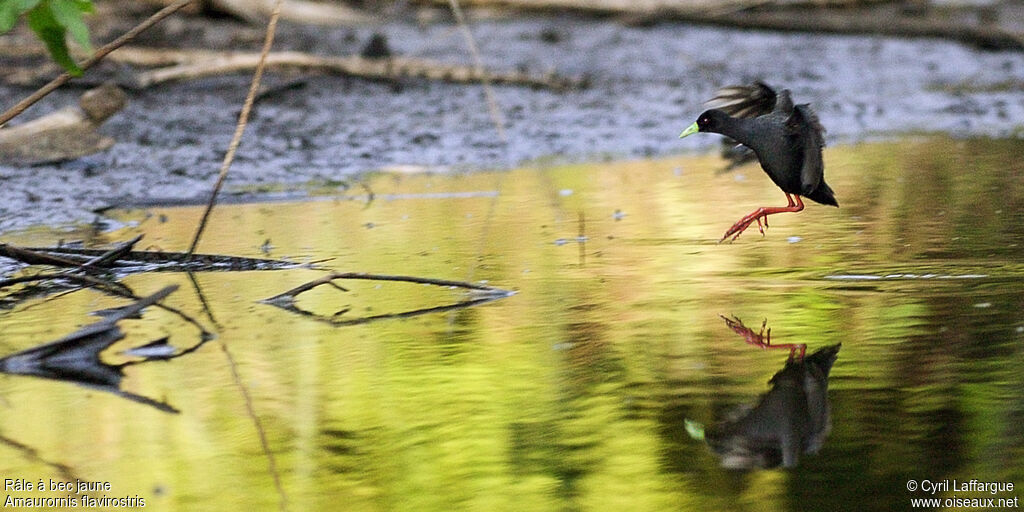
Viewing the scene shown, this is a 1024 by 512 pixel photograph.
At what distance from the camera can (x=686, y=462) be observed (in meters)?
2.62

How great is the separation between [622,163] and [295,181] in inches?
72.4

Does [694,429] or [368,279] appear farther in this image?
[368,279]

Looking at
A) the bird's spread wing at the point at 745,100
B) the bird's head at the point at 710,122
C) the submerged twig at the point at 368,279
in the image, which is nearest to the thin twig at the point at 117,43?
the submerged twig at the point at 368,279

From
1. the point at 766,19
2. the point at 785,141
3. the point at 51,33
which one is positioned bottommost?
the point at 766,19

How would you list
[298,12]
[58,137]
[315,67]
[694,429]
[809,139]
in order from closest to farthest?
[694,429], [809,139], [58,137], [315,67], [298,12]

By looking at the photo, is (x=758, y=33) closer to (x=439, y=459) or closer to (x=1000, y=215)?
(x=1000, y=215)

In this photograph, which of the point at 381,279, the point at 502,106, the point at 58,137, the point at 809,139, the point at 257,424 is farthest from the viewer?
the point at 502,106

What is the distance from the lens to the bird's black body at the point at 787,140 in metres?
4.32

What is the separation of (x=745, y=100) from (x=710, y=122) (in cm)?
21

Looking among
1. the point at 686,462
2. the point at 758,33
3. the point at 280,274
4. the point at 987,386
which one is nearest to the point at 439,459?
the point at 686,462

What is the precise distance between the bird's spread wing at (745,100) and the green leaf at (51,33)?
226 cm

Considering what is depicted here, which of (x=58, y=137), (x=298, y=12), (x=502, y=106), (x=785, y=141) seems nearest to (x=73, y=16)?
(x=785, y=141)

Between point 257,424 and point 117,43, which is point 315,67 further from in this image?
point 257,424

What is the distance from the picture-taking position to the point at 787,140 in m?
4.39
